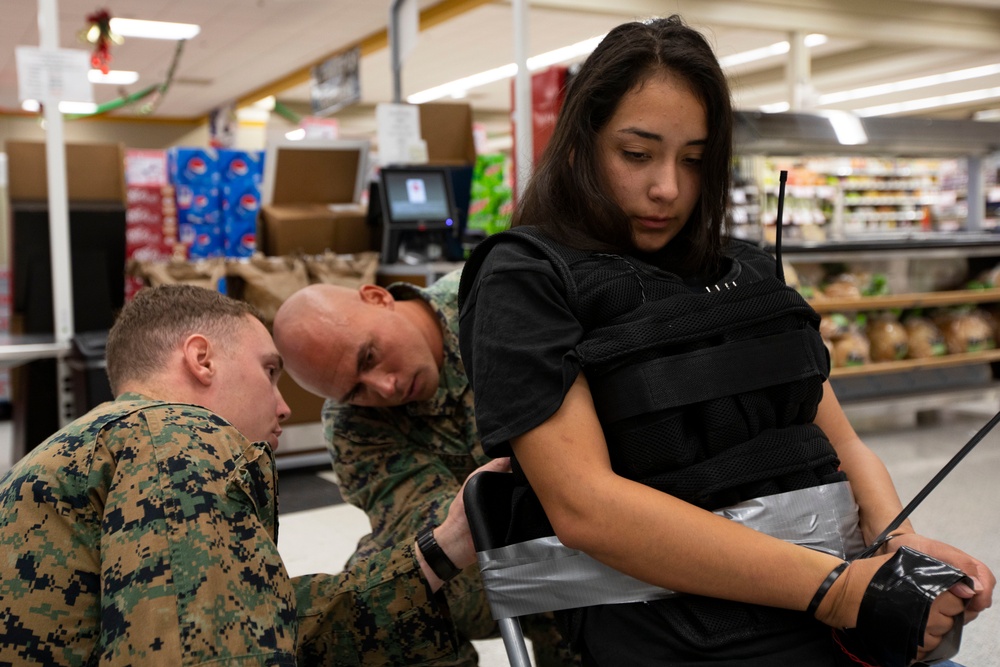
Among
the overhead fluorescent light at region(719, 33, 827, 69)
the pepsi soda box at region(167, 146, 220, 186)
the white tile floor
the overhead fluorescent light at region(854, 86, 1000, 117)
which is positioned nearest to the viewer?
the white tile floor

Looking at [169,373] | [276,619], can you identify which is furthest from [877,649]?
[169,373]

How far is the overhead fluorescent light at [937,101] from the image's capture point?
16.6m

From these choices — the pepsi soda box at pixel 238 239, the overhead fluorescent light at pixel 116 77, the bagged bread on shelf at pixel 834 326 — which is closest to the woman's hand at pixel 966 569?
the bagged bread on shelf at pixel 834 326

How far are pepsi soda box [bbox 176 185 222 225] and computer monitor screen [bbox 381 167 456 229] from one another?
1.76 meters

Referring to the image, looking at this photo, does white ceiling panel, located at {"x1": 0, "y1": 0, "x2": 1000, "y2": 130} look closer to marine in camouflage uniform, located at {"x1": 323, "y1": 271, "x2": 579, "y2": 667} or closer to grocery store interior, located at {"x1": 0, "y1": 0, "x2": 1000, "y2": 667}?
grocery store interior, located at {"x1": 0, "y1": 0, "x2": 1000, "y2": 667}

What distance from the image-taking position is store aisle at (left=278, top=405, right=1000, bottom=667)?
2.55 m

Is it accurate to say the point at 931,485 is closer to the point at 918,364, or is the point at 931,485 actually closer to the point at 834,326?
the point at 834,326

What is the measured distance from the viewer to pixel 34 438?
429 centimetres

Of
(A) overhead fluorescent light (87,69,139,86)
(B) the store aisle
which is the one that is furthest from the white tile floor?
(A) overhead fluorescent light (87,69,139,86)

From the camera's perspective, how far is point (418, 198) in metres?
5.07

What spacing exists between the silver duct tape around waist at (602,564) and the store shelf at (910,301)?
3689 mm

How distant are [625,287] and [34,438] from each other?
404 cm

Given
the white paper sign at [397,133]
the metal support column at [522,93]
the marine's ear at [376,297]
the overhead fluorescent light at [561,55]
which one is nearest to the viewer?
the marine's ear at [376,297]

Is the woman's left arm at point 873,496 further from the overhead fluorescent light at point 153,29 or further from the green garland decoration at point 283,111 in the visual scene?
the green garland decoration at point 283,111
